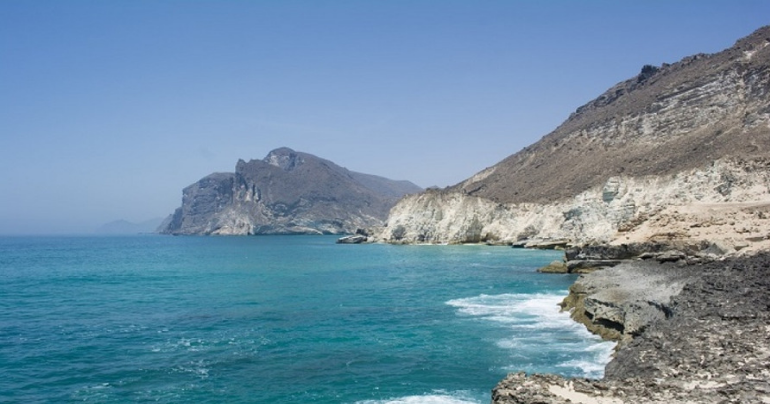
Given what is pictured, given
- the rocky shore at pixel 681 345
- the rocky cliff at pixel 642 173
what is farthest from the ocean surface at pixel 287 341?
the rocky cliff at pixel 642 173

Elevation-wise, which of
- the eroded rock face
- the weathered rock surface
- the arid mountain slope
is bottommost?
the weathered rock surface

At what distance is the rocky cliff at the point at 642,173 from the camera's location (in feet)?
194

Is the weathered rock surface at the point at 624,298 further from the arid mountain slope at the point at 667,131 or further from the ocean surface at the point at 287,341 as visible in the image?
the arid mountain slope at the point at 667,131

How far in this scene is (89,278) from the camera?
5662 centimetres

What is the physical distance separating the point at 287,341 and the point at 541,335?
11709 millimetres

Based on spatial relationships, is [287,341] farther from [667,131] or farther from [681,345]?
[667,131]

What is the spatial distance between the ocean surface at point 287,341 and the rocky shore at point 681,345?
8.06 ft

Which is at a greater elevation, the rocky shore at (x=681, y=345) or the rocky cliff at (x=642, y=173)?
the rocky cliff at (x=642, y=173)

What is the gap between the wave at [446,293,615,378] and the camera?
20.3 meters

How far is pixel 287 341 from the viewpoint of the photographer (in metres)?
25.2

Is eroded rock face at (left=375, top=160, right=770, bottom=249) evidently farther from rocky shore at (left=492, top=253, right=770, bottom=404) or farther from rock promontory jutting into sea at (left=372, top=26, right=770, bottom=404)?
rocky shore at (left=492, top=253, right=770, bottom=404)

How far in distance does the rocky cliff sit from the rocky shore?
13.4 meters

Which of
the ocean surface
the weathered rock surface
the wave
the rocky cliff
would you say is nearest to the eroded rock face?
the rocky cliff

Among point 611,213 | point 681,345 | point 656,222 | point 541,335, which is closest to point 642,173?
point 611,213
